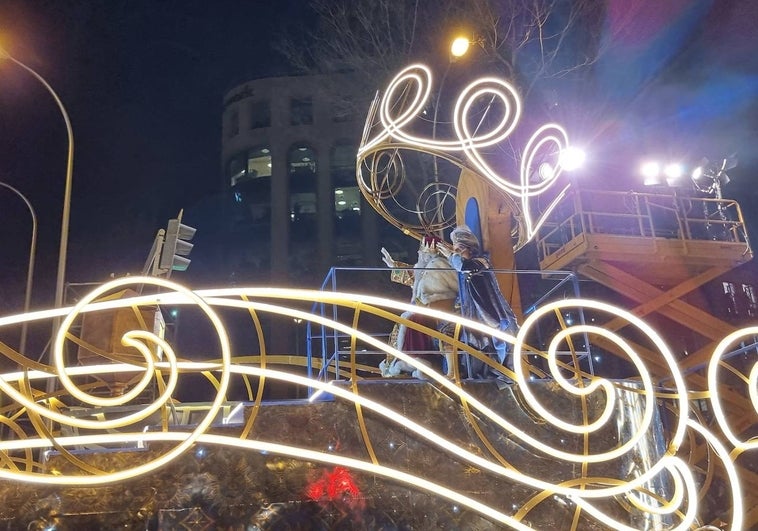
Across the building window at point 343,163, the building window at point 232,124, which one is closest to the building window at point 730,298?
the building window at point 343,163

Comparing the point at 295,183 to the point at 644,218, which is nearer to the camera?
the point at 644,218

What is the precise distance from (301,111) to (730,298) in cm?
2829

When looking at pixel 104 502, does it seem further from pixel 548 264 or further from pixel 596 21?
pixel 596 21

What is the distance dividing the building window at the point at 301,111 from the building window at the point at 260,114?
59.8 inches

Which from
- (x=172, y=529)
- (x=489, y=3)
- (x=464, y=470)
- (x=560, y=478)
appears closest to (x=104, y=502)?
(x=172, y=529)

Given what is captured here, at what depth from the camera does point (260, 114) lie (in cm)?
3884

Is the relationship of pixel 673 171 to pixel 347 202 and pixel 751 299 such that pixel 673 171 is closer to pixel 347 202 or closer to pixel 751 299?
pixel 751 299

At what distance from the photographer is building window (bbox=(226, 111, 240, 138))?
39.4 metres

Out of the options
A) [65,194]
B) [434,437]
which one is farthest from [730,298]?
[65,194]

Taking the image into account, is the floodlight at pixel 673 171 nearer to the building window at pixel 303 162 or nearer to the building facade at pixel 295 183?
the building facade at pixel 295 183

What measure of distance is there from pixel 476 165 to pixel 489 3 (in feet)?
29.7

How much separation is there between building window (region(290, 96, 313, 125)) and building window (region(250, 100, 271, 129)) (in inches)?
59.8

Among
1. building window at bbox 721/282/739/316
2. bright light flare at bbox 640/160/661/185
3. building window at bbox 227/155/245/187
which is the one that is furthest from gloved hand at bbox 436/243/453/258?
building window at bbox 227/155/245/187

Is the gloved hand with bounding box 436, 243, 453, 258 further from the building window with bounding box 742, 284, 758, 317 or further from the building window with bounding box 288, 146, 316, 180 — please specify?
the building window with bounding box 288, 146, 316, 180
